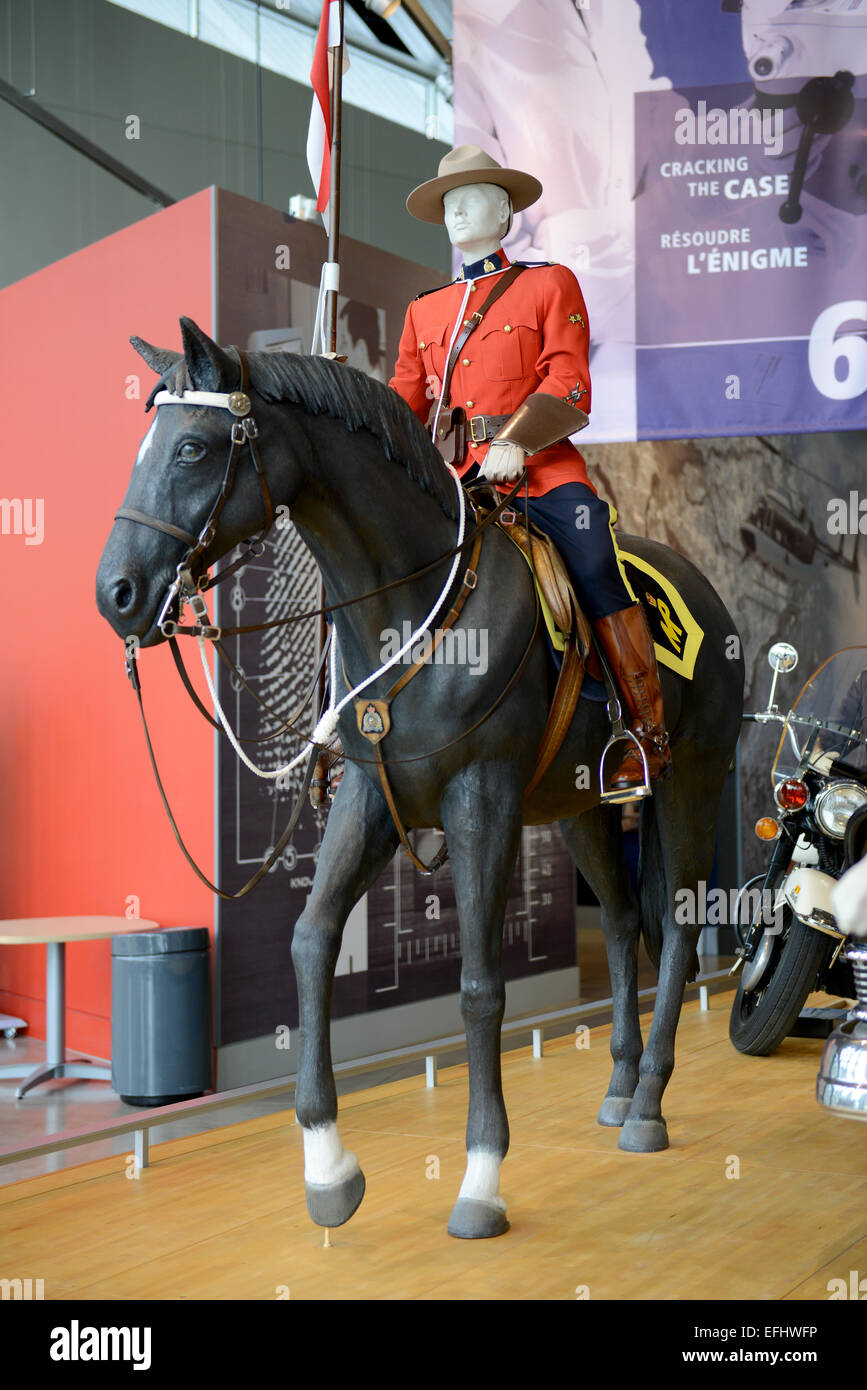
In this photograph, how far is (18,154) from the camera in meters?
8.52

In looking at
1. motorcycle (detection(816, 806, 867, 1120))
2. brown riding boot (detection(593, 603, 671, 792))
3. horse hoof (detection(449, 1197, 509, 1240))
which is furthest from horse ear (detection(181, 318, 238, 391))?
horse hoof (detection(449, 1197, 509, 1240))

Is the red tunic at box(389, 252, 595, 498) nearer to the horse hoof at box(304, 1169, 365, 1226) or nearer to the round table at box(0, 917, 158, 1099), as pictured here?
the horse hoof at box(304, 1169, 365, 1226)

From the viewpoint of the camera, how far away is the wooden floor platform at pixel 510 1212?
2.60 m

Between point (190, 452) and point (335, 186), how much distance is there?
134 cm

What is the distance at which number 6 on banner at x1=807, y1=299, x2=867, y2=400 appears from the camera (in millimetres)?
4750

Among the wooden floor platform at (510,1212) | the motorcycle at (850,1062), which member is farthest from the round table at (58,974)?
the motorcycle at (850,1062)

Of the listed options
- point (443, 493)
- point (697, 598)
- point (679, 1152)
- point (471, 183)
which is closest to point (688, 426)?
point (697, 598)

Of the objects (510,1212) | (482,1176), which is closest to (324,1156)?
(482,1176)

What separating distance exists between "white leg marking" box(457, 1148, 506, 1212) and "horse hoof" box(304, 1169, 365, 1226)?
238 mm

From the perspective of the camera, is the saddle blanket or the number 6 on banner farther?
the number 6 on banner

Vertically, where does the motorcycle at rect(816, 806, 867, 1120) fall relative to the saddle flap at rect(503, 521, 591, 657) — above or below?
below

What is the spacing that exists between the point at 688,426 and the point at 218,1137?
2.94 meters

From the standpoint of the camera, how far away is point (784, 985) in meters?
4.44

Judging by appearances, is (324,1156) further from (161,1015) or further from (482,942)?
(161,1015)
